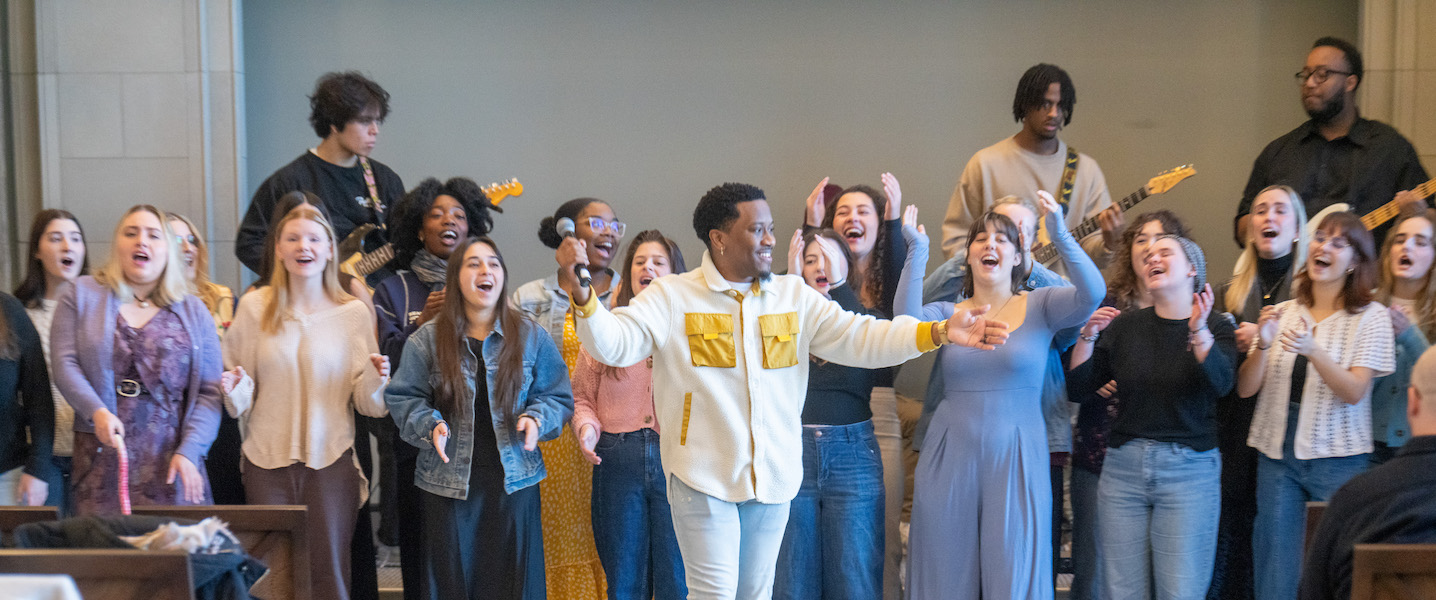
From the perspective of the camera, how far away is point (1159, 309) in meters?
4.03

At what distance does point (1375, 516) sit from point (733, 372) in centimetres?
163

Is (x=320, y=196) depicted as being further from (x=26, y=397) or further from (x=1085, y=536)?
(x=1085, y=536)

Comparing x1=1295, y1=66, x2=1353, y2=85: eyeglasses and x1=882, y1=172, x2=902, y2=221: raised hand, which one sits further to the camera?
x1=1295, y1=66, x2=1353, y2=85: eyeglasses

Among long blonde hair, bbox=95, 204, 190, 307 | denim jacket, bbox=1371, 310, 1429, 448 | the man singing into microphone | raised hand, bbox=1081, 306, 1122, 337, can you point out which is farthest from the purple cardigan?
denim jacket, bbox=1371, 310, 1429, 448

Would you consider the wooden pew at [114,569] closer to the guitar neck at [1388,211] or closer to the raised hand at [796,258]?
the raised hand at [796,258]

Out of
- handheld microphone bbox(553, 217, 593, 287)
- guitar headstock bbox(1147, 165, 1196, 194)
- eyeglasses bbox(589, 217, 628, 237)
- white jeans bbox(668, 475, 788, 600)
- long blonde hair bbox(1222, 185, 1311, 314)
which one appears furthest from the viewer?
guitar headstock bbox(1147, 165, 1196, 194)

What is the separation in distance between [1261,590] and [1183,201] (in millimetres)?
2882

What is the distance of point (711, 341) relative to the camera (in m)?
3.32

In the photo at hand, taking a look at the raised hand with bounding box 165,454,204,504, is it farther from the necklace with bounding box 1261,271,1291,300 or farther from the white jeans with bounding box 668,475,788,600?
the necklace with bounding box 1261,271,1291,300

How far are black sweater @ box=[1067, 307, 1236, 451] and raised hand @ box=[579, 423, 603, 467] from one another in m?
1.77

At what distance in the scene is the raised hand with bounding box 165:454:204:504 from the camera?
3803 mm

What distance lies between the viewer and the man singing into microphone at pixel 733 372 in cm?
326

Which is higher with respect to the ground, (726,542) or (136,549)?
(136,549)

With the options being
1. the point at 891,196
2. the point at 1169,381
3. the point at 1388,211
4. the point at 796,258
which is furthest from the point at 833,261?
the point at 1388,211
